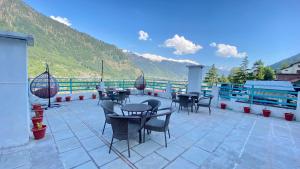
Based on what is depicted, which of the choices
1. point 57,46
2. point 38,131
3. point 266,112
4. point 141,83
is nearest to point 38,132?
point 38,131

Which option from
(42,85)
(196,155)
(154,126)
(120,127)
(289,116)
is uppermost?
(42,85)

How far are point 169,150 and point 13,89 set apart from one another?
119 inches

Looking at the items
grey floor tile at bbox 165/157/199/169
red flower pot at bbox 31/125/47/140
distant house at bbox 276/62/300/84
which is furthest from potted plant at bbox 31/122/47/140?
distant house at bbox 276/62/300/84

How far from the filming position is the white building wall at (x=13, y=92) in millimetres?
2238

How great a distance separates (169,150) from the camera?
7.68ft

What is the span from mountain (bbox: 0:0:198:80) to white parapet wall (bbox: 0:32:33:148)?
21.9 meters

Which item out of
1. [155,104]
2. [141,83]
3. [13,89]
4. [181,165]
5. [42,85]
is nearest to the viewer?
[181,165]

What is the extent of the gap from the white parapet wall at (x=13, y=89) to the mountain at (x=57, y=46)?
862 inches

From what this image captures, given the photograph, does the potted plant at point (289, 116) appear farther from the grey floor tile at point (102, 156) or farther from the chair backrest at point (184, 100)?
the grey floor tile at point (102, 156)

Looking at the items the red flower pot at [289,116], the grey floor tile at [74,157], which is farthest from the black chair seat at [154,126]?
the red flower pot at [289,116]

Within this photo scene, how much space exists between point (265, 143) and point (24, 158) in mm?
4508

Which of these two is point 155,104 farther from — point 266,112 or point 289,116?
point 289,116

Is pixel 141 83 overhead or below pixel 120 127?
overhead

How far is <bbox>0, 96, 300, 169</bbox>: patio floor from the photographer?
1.95 meters
